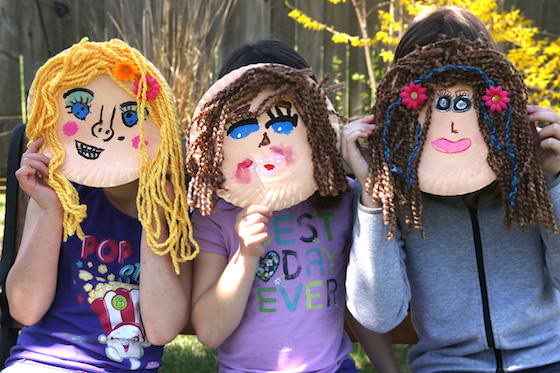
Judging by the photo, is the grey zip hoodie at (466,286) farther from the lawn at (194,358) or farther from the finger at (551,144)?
the lawn at (194,358)

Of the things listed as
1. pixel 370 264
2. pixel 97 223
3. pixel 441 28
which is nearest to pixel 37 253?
pixel 97 223

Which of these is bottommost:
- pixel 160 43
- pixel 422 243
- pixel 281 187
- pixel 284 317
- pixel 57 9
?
pixel 284 317

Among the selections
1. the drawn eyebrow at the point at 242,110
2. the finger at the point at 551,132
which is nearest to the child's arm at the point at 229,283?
the drawn eyebrow at the point at 242,110

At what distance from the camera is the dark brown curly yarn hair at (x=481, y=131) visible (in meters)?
1.35

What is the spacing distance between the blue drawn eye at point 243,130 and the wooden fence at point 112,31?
2.81 meters

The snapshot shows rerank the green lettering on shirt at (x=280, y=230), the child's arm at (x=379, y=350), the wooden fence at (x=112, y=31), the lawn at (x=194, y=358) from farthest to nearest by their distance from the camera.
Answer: the wooden fence at (x=112, y=31) → the lawn at (x=194, y=358) → the child's arm at (x=379, y=350) → the green lettering on shirt at (x=280, y=230)

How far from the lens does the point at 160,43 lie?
143 inches

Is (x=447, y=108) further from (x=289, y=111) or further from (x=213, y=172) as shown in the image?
(x=213, y=172)

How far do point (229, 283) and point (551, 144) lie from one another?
81 cm

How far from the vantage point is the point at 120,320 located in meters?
1.59

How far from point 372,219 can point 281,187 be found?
22 centimetres

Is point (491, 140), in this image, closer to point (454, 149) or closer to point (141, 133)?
point (454, 149)

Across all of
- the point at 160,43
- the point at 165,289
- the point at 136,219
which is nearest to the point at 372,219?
the point at 165,289

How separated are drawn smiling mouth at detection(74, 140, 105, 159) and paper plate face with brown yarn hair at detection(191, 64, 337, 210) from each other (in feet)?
1.04
